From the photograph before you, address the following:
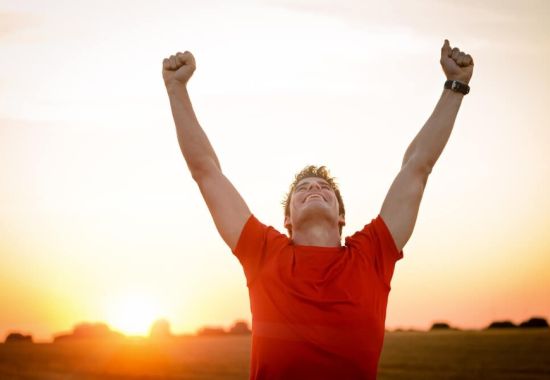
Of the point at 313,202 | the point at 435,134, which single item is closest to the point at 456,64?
the point at 435,134

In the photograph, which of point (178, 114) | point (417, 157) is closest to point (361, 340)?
point (417, 157)

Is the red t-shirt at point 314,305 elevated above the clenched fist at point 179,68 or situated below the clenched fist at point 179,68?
below

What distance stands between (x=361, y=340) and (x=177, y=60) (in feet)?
6.50

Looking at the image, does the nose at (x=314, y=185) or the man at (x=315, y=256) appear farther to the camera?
the nose at (x=314, y=185)

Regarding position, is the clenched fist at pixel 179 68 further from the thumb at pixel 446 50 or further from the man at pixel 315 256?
the thumb at pixel 446 50

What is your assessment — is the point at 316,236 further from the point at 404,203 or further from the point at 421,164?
the point at 421,164

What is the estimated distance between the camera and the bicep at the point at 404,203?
13.1 ft

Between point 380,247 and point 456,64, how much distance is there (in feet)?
4.80

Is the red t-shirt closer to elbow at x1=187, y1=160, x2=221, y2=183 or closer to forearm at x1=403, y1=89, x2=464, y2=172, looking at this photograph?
elbow at x1=187, y1=160, x2=221, y2=183

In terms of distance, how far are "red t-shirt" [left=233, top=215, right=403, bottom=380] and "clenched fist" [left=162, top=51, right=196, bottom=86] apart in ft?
3.32

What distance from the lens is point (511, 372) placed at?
20.6 m

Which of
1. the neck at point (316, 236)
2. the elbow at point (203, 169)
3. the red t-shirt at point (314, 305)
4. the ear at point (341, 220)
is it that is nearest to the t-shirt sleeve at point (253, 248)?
the red t-shirt at point (314, 305)

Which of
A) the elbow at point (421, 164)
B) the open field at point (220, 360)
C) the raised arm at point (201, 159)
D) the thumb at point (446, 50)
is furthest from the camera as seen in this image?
the open field at point (220, 360)

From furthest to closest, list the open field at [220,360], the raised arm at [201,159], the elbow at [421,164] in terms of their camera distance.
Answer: the open field at [220,360], the elbow at [421,164], the raised arm at [201,159]
